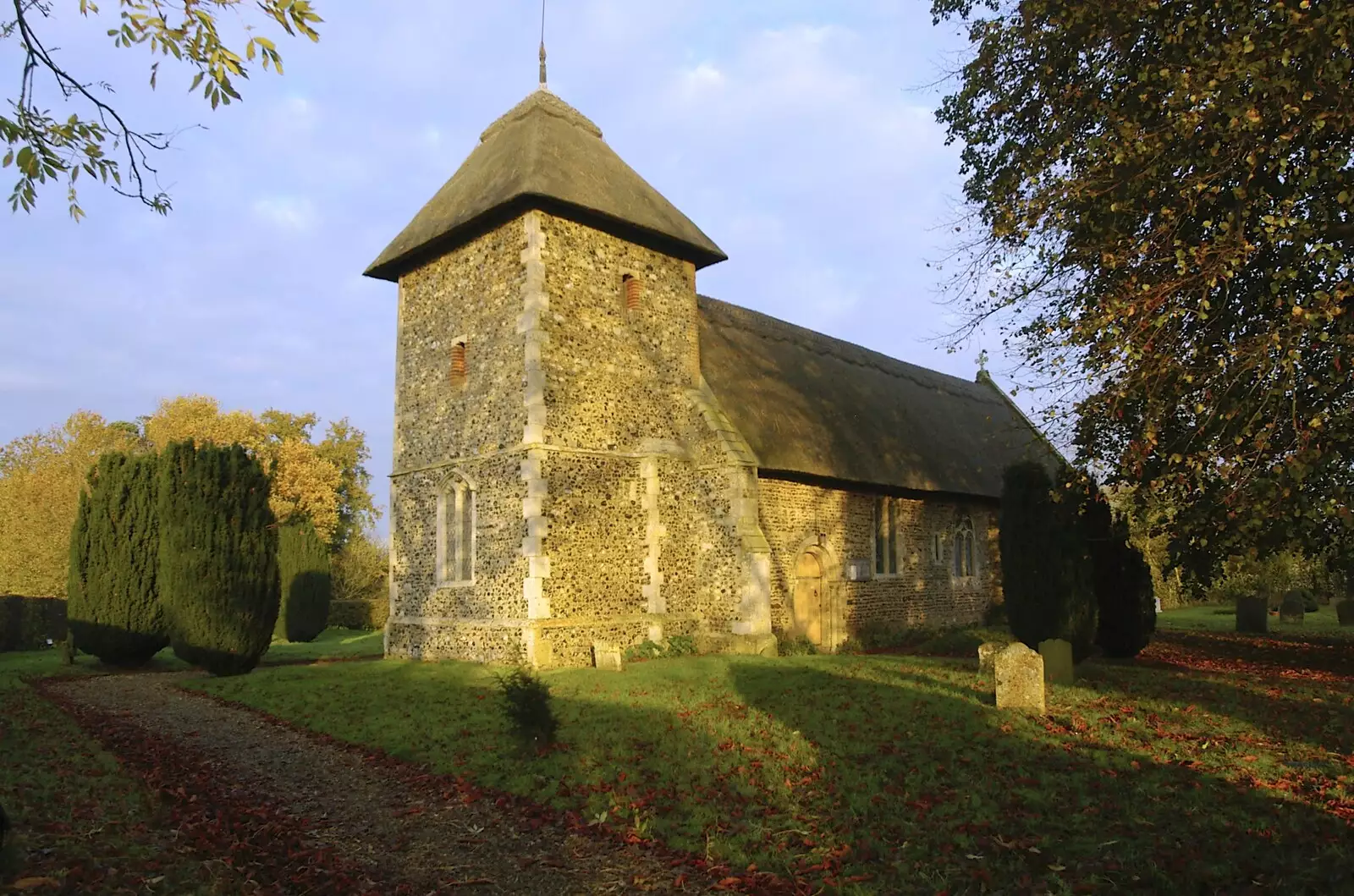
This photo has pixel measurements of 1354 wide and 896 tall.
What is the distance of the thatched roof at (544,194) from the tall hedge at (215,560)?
5.79 meters

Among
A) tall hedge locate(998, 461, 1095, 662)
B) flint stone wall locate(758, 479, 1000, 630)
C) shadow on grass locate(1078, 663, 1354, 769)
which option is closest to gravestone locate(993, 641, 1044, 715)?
shadow on grass locate(1078, 663, 1354, 769)

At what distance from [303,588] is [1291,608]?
100 ft

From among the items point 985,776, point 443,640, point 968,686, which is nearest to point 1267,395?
point 985,776

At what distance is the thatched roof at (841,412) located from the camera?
65.0 ft

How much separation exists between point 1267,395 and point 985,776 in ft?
12.9

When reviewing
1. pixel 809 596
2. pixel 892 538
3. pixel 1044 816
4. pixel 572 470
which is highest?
pixel 572 470

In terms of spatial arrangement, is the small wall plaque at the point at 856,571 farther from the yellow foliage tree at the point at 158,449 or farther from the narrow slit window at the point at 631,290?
the yellow foliage tree at the point at 158,449

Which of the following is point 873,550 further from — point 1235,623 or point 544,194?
point 1235,623

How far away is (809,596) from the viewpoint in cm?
1953

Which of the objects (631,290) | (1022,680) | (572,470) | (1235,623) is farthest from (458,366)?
(1235,623)

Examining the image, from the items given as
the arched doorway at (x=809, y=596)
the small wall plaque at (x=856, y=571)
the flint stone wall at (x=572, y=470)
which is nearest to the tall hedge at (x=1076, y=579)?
the flint stone wall at (x=572, y=470)

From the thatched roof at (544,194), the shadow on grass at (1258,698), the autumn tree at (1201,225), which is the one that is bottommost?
the shadow on grass at (1258,698)

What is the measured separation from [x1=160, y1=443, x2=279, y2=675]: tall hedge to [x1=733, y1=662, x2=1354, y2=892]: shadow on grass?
1137 cm

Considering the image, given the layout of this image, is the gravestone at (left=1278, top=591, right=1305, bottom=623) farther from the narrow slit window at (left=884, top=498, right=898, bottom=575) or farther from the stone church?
the narrow slit window at (left=884, top=498, right=898, bottom=575)
